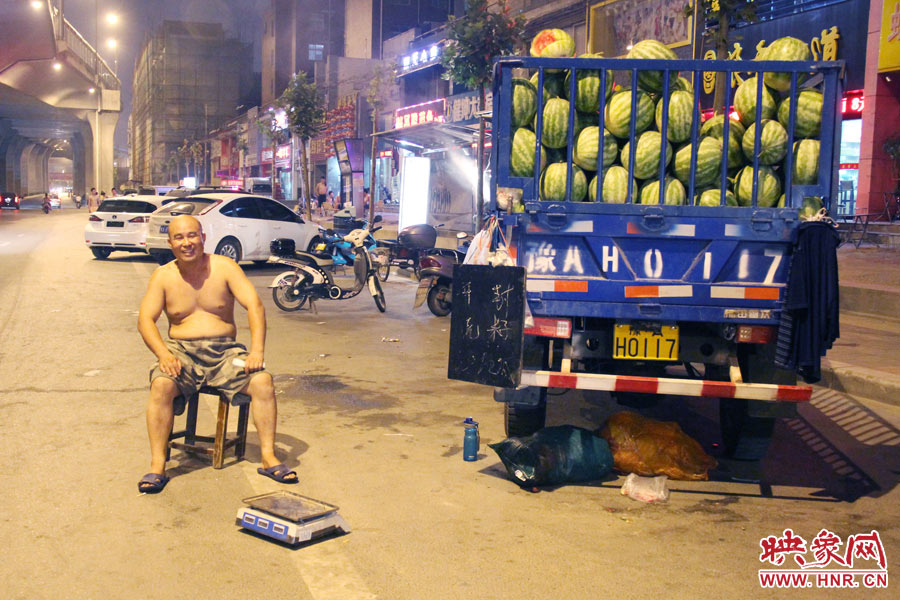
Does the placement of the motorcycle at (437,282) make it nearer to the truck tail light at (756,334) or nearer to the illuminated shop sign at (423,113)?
the truck tail light at (756,334)

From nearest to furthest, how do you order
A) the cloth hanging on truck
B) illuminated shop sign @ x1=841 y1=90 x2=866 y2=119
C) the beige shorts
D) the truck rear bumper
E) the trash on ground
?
the cloth hanging on truck < the truck rear bumper < the beige shorts < the trash on ground < illuminated shop sign @ x1=841 y1=90 x2=866 y2=119

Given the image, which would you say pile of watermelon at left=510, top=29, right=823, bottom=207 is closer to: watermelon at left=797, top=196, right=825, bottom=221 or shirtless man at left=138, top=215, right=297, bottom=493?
watermelon at left=797, top=196, right=825, bottom=221

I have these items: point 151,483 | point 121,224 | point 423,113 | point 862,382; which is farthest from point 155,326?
point 423,113

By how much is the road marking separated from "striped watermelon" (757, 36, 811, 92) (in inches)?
153

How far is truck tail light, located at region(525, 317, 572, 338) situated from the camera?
565 cm

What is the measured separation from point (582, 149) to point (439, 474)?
2.24 metres

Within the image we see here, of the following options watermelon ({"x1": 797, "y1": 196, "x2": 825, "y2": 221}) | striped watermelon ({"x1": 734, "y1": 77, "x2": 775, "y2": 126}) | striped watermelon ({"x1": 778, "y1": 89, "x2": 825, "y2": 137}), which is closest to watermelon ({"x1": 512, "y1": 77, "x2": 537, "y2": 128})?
striped watermelon ({"x1": 734, "y1": 77, "x2": 775, "y2": 126})

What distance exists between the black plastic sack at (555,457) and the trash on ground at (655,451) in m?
0.15

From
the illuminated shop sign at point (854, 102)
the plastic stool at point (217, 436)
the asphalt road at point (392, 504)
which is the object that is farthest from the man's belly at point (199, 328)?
the illuminated shop sign at point (854, 102)

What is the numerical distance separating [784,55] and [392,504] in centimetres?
380

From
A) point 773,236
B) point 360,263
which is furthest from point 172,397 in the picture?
point 360,263

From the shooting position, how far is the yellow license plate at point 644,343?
5.65m

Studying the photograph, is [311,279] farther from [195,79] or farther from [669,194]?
[195,79]

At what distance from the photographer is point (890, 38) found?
20.3m
